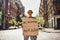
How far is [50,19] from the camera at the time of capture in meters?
4.36

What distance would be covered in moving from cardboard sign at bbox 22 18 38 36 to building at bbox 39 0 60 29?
2.19ft

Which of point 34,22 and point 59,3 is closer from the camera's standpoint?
→ point 34,22

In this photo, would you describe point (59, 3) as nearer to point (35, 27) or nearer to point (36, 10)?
point (36, 10)

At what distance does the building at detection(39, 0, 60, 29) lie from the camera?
4.29m

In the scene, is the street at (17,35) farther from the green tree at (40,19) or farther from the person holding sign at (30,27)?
the person holding sign at (30,27)

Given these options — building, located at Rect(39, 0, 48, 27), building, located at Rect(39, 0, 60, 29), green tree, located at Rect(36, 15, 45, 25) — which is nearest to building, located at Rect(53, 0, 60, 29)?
building, located at Rect(39, 0, 60, 29)

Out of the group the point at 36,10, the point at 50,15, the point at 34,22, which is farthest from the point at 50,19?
the point at 34,22

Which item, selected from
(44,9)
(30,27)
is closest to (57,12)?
(44,9)

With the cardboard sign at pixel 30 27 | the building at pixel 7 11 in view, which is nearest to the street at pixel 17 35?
the building at pixel 7 11

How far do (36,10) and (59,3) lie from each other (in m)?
0.47

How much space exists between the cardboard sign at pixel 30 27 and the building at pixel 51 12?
26.3 inches

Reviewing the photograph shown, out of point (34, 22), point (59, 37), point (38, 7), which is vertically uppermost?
point (38, 7)

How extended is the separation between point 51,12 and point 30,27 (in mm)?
864

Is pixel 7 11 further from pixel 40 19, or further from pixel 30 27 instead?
pixel 30 27
